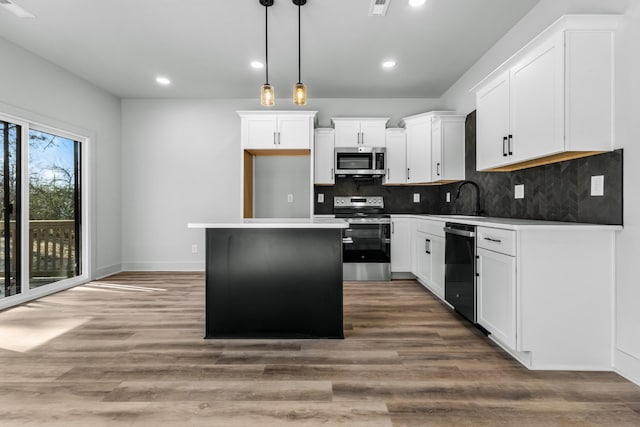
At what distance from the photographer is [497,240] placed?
92.6 inches

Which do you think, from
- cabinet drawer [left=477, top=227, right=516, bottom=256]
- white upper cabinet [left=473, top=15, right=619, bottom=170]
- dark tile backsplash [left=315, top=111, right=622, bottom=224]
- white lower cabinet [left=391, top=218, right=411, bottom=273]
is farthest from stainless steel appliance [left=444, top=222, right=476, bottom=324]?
white lower cabinet [left=391, top=218, right=411, bottom=273]

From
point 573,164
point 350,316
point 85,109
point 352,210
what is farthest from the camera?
point 352,210

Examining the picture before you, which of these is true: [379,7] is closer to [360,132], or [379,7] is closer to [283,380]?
[360,132]

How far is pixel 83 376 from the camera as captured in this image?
2.06 metres

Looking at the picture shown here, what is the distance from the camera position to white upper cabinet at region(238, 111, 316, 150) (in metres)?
4.75

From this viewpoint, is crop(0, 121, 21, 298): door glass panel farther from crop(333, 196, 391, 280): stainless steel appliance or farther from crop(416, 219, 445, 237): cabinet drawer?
crop(416, 219, 445, 237): cabinet drawer

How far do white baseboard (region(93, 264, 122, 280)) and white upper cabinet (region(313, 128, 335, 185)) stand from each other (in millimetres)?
3263

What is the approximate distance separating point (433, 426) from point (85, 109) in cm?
524

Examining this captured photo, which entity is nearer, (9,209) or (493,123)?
(493,123)

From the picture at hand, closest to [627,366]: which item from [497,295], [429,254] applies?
[497,295]

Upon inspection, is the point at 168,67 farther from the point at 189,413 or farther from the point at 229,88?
the point at 189,413

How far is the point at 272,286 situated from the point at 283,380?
769 millimetres

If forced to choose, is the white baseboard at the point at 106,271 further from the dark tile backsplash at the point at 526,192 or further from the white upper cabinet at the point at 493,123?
the white upper cabinet at the point at 493,123

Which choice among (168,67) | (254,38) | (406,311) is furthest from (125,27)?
(406,311)
